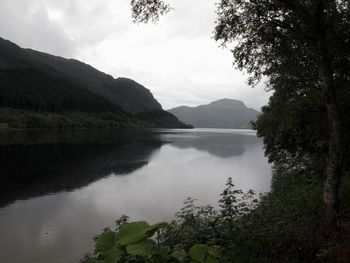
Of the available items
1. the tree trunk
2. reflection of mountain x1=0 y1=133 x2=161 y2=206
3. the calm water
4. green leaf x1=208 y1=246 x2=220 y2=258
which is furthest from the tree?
reflection of mountain x1=0 y1=133 x2=161 y2=206

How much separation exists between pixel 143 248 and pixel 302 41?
1232 centimetres

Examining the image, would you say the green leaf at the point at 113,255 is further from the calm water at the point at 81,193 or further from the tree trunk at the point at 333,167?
the calm water at the point at 81,193

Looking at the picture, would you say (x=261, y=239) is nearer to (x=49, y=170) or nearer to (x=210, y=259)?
(x=210, y=259)

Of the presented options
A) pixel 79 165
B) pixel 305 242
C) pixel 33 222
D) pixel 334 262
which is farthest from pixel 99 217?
pixel 79 165

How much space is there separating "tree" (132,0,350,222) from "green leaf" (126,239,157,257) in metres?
9.48

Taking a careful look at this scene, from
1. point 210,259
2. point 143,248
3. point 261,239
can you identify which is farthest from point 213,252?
point 261,239

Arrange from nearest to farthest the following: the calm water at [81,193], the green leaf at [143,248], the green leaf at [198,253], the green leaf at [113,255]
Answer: the green leaf at [143,248], the green leaf at [113,255], the green leaf at [198,253], the calm water at [81,193]

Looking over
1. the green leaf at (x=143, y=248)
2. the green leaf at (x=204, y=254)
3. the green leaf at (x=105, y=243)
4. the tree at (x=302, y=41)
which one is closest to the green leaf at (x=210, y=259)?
the green leaf at (x=204, y=254)

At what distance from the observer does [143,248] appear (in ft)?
19.6

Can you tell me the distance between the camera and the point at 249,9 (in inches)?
586

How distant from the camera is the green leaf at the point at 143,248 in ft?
19.0

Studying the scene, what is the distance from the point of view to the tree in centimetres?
1391

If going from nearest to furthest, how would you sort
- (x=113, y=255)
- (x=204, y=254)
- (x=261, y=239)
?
(x=113, y=255) < (x=204, y=254) < (x=261, y=239)

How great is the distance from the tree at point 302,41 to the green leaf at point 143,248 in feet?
31.1
